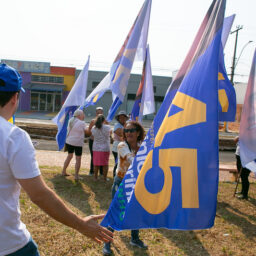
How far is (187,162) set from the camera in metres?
2.21

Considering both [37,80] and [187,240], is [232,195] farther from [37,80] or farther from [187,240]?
[37,80]

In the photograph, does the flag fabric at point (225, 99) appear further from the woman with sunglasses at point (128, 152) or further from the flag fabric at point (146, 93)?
the woman with sunglasses at point (128, 152)

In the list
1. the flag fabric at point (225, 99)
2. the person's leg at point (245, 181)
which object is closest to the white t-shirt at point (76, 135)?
the flag fabric at point (225, 99)

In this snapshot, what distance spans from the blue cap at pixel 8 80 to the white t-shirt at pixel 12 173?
7.3 inches

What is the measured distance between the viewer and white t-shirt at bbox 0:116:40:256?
1365 mm

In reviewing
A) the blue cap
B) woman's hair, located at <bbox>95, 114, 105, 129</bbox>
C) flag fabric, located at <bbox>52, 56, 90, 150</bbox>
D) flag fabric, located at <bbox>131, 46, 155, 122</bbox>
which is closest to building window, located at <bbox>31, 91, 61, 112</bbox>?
flag fabric, located at <bbox>52, 56, 90, 150</bbox>

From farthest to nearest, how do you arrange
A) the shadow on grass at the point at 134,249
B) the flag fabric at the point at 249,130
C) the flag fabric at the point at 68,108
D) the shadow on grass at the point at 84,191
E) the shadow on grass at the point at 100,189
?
1. the flag fabric at the point at 68,108
2. the shadow on grass at the point at 100,189
3. the shadow on grass at the point at 84,191
4. the flag fabric at the point at 249,130
5. the shadow on grass at the point at 134,249

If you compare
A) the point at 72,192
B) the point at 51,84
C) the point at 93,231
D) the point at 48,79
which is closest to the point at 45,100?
the point at 51,84

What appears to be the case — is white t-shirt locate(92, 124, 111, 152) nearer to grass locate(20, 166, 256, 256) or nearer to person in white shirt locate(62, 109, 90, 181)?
person in white shirt locate(62, 109, 90, 181)

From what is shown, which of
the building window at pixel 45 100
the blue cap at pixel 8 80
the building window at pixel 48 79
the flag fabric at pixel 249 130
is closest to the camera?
the blue cap at pixel 8 80

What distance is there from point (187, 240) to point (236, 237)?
0.83m

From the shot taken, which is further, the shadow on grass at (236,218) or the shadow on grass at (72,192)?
the shadow on grass at (72,192)

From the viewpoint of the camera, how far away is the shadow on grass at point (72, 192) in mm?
5086

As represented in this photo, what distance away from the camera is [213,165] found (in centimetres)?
218
